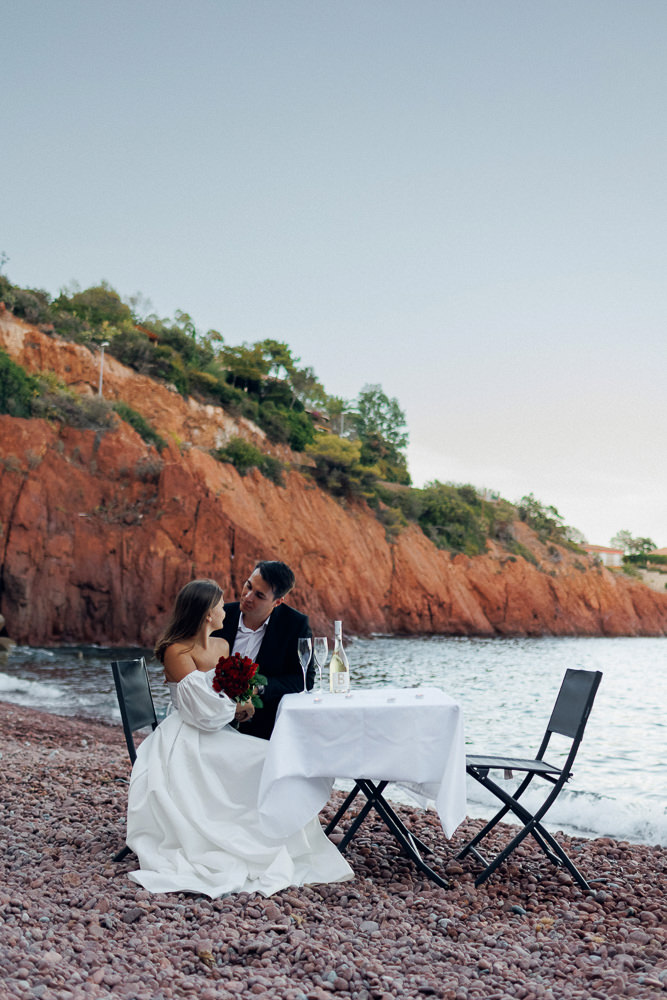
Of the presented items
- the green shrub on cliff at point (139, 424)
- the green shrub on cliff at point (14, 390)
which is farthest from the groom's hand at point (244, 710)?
the green shrub on cliff at point (139, 424)

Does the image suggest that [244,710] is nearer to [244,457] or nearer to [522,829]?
[522,829]

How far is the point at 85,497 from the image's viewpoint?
89.5 feet

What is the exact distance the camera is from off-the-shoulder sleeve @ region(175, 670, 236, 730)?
13.8ft

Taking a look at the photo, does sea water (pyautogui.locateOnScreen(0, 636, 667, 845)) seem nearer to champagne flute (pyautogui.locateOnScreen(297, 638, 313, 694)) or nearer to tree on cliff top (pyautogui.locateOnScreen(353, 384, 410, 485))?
champagne flute (pyautogui.locateOnScreen(297, 638, 313, 694))

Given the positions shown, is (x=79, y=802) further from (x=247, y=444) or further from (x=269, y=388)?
(x=269, y=388)

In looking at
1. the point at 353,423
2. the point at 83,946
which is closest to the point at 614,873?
the point at 83,946

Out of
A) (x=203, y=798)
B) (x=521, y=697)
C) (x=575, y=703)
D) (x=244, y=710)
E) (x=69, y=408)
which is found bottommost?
(x=521, y=697)

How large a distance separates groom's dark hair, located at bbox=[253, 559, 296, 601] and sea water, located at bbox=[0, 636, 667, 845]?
3938 millimetres

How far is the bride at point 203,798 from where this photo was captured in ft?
13.3

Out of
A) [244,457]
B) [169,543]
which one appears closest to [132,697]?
[169,543]

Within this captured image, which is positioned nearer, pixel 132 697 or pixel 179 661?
pixel 179 661

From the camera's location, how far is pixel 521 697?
17.0m

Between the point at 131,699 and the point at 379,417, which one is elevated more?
the point at 379,417

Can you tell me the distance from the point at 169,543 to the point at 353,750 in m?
24.4
